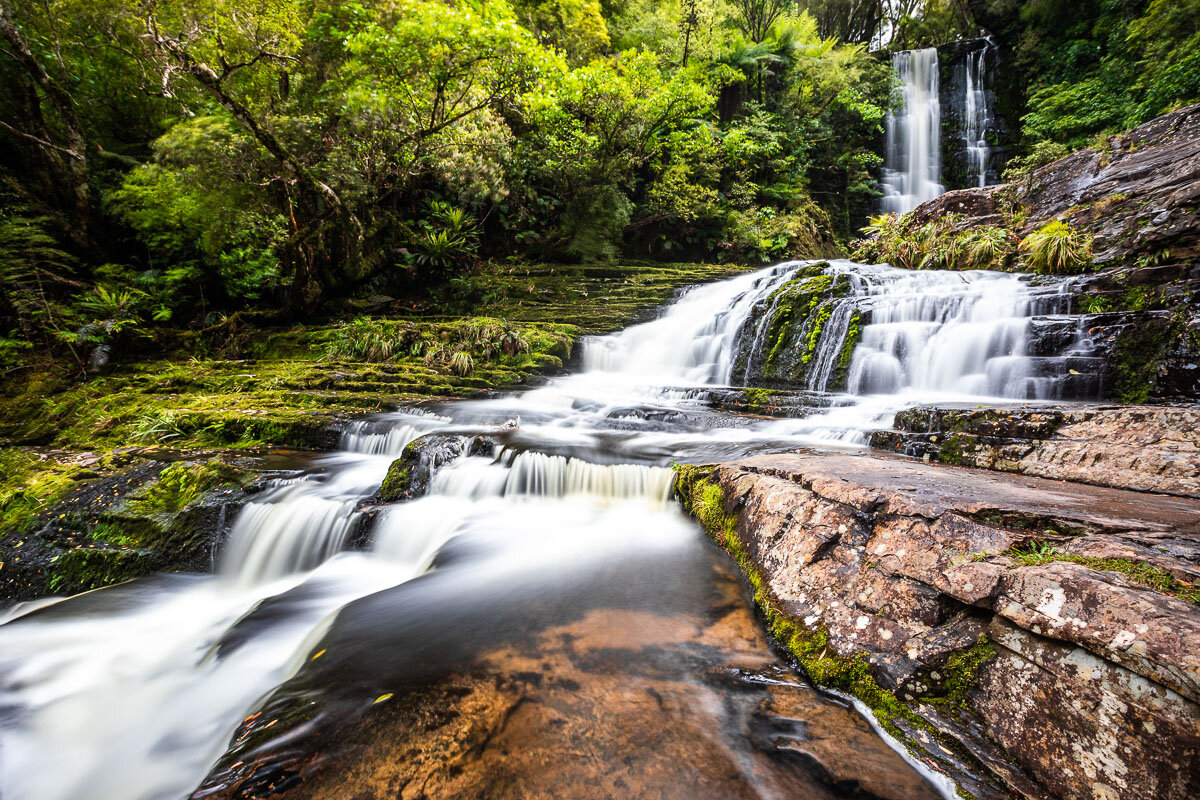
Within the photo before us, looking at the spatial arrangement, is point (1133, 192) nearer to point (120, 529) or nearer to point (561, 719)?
point (561, 719)

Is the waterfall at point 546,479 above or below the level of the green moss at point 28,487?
below

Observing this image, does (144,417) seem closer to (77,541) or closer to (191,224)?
(77,541)

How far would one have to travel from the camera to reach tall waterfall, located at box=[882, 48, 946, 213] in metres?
15.7

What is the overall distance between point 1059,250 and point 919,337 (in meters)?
2.83

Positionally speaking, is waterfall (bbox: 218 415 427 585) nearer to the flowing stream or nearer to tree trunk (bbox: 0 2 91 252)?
the flowing stream

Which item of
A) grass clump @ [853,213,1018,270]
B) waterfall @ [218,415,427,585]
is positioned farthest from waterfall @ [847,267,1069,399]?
waterfall @ [218,415,427,585]

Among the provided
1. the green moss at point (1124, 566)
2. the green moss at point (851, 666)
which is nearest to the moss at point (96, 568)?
the green moss at point (851, 666)

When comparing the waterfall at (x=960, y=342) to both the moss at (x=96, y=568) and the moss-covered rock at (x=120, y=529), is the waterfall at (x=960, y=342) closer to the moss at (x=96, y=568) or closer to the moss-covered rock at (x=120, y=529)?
the moss-covered rock at (x=120, y=529)

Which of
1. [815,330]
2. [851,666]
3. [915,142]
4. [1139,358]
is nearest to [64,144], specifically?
[815,330]

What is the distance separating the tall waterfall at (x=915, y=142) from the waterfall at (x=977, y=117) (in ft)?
2.65

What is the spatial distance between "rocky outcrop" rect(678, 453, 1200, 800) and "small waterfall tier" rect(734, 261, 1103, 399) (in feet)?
9.91

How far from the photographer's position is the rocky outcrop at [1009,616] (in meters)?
1.11

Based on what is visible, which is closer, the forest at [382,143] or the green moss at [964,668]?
the green moss at [964,668]

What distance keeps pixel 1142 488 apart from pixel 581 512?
360cm
